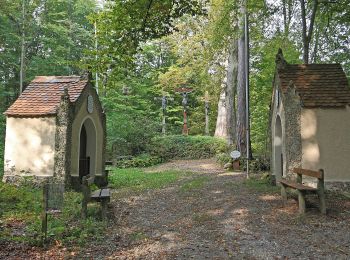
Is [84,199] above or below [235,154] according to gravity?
below

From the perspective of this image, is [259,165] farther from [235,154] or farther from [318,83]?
[318,83]

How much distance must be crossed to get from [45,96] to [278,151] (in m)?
8.68

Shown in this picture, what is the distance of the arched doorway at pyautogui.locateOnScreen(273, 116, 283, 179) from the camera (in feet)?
42.4

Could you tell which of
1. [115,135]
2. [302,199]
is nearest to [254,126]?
[115,135]

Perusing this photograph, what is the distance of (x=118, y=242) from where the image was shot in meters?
6.29

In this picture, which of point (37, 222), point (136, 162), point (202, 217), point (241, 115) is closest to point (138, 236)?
point (202, 217)

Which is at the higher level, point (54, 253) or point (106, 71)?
point (106, 71)

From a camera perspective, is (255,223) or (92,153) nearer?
(255,223)

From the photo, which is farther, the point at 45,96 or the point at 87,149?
the point at 87,149

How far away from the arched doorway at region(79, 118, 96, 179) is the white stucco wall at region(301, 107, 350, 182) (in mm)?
8168

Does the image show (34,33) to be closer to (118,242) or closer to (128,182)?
(128,182)

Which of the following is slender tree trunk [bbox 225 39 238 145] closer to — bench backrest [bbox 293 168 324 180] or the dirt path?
the dirt path

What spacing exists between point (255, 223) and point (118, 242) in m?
2.93

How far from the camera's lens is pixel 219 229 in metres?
7.13
